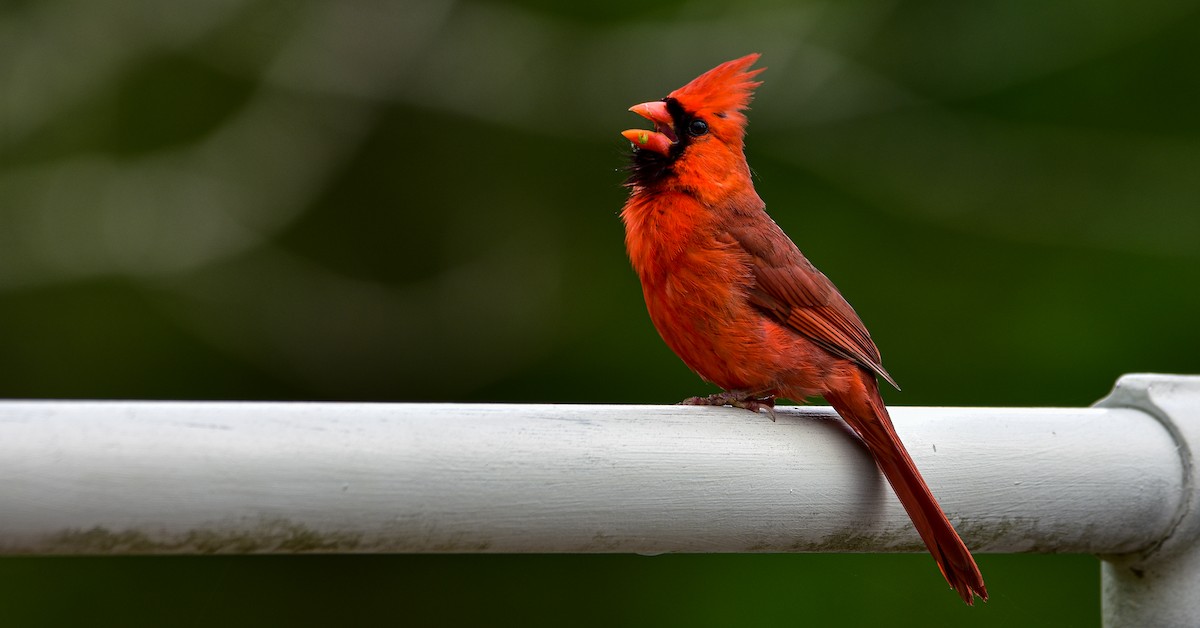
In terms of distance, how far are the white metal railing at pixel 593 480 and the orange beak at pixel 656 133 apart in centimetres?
77

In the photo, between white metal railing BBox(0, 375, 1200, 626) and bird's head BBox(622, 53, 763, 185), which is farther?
bird's head BBox(622, 53, 763, 185)

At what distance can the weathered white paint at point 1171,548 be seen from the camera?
1.43 meters

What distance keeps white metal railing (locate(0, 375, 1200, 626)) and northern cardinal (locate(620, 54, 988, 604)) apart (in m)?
0.43

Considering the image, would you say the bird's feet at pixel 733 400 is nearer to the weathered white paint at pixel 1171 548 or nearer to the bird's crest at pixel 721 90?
the bird's crest at pixel 721 90

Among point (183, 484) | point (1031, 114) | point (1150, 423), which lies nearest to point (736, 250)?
point (1150, 423)

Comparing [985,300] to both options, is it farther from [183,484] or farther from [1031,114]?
[183,484]

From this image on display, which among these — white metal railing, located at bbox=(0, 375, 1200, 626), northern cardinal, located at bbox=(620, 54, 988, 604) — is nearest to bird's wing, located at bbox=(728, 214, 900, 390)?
northern cardinal, located at bbox=(620, 54, 988, 604)

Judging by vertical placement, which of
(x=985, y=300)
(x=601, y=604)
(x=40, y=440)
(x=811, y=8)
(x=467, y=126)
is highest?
(x=811, y=8)

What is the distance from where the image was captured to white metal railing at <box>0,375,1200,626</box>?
3.34ft

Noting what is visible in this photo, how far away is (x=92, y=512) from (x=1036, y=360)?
12.4 feet

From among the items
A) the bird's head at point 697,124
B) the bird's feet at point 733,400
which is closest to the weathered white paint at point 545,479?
the bird's feet at point 733,400

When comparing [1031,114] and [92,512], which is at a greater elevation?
[1031,114]

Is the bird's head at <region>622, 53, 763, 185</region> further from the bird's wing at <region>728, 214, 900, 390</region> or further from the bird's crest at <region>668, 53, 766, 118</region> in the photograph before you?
the bird's wing at <region>728, 214, 900, 390</region>

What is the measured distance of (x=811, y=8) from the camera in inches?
172
